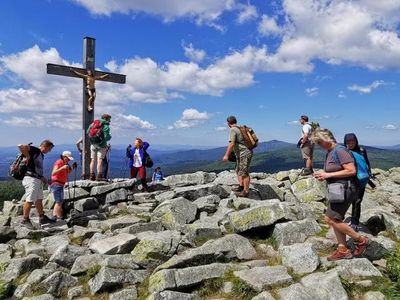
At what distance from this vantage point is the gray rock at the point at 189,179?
17.9m

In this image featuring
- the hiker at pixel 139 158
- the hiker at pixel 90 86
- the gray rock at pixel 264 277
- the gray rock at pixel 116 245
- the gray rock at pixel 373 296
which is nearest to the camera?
the gray rock at pixel 373 296

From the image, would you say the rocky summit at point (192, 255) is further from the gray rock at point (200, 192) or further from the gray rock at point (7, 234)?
the gray rock at point (200, 192)

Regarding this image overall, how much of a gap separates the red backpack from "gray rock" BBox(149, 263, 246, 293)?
9.01 meters

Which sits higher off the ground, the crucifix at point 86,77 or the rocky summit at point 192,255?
the crucifix at point 86,77

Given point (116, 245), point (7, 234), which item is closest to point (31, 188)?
point (7, 234)

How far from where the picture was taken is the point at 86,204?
48.6ft

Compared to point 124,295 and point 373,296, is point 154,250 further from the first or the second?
point 373,296

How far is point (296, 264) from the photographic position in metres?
8.58

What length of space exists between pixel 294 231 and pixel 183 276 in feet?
12.1

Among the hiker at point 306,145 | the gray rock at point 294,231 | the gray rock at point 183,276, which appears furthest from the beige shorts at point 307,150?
the gray rock at point 183,276

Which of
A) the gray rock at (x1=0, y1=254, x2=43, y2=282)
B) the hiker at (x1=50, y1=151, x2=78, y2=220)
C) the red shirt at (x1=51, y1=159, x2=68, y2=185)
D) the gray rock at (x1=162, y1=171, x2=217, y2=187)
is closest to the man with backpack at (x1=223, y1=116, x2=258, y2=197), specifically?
the gray rock at (x1=162, y1=171, x2=217, y2=187)

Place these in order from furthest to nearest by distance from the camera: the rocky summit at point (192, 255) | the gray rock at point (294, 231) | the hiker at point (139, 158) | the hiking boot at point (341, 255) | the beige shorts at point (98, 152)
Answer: the beige shorts at point (98, 152) → the hiker at point (139, 158) → the gray rock at point (294, 231) → the hiking boot at point (341, 255) → the rocky summit at point (192, 255)

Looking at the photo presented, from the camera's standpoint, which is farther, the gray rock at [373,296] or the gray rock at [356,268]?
the gray rock at [356,268]

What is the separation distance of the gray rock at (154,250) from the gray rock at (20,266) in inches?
92.9
